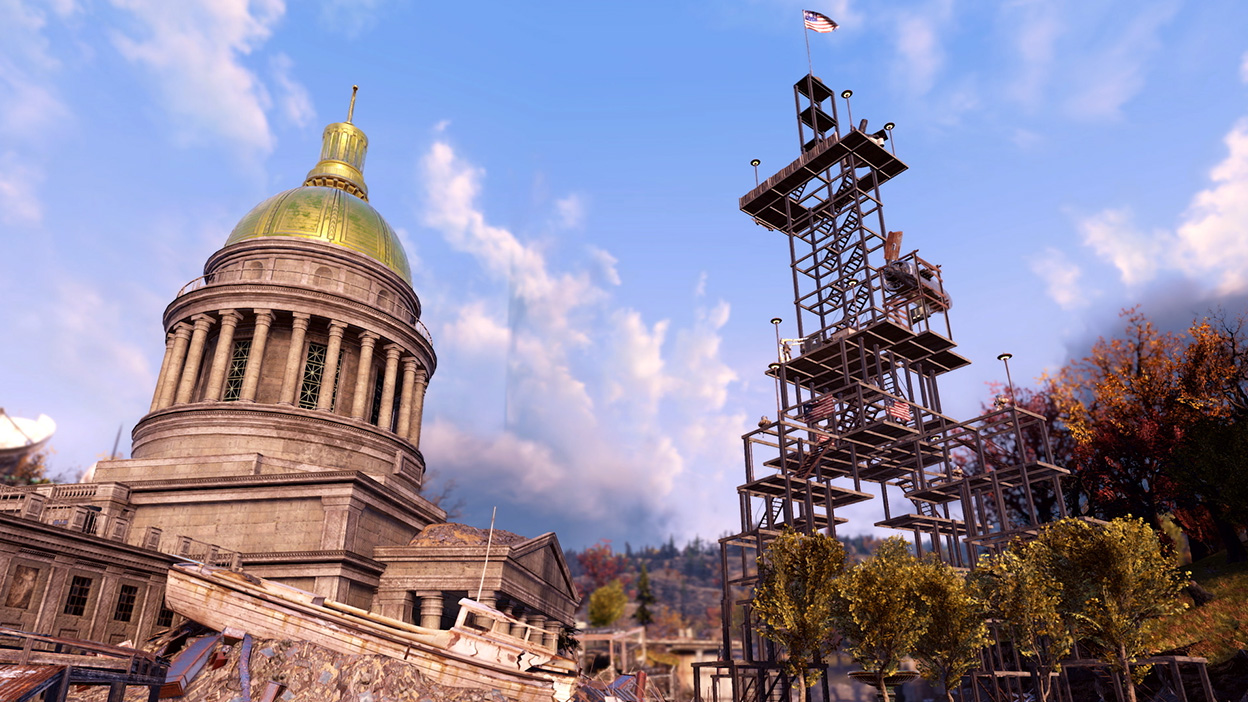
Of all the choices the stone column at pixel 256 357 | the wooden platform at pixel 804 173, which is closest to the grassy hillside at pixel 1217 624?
the wooden platform at pixel 804 173

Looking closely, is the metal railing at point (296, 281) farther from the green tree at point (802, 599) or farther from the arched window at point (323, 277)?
the green tree at point (802, 599)

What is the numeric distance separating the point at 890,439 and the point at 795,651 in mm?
14831

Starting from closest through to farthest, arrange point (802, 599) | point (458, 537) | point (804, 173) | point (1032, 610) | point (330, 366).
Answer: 1. point (1032, 610)
2. point (802, 599)
3. point (458, 537)
4. point (804, 173)
5. point (330, 366)

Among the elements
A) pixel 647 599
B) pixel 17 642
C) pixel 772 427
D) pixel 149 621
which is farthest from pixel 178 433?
Result: pixel 647 599

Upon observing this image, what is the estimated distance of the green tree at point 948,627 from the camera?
76.5 feet

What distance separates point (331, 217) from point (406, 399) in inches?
497

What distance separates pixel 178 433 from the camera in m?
39.5

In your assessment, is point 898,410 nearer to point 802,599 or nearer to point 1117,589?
point 1117,589

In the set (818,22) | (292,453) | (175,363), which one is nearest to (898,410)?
(818,22)

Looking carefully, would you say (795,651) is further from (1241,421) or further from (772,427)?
(1241,421)

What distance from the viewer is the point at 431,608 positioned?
3250cm

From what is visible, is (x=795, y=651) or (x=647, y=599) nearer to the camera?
(x=795, y=651)

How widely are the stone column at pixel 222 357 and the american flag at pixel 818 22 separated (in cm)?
3570

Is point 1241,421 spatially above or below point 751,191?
below
